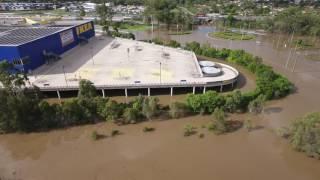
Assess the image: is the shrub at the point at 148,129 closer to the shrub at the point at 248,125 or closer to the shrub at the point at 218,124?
the shrub at the point at 218,124

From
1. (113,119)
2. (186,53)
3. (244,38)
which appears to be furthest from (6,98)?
(244,38)

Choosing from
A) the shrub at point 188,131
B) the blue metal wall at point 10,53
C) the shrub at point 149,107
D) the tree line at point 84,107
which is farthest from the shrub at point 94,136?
the blue metal wall at point 10,53

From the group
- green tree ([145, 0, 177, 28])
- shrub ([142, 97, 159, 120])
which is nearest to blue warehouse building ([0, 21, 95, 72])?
shrub ([142, 97, 159, 120])

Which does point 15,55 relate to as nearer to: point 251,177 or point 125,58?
point 125,58

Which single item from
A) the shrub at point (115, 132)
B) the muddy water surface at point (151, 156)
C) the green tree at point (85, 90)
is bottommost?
the muddy water surface at point (151, 156)

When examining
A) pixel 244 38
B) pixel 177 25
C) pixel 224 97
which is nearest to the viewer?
pixel 224 97

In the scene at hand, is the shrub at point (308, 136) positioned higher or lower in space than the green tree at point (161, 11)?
lower

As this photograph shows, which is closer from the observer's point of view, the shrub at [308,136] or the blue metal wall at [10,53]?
the shrub at [308,136]
